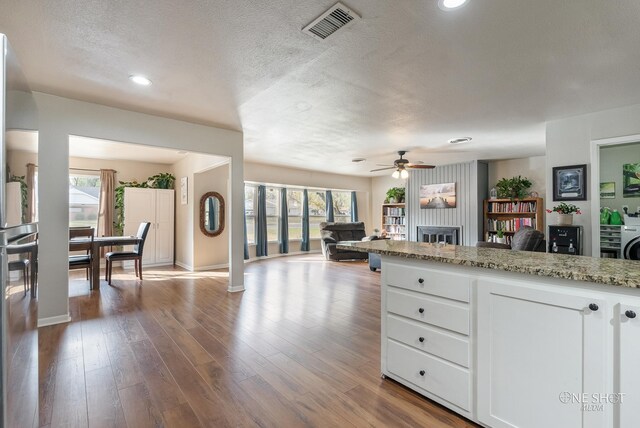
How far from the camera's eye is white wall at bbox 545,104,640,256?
3.56 meters

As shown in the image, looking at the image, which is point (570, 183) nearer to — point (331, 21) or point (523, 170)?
point (523, 170)

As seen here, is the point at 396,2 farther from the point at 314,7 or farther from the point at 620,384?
the point at 620,384

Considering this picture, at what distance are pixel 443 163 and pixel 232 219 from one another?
17.9 ft

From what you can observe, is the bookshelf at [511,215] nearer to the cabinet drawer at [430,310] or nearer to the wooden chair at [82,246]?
the cabinet drawer at [430,310]

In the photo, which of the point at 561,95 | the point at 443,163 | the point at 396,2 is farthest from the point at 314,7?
the point at 443,163

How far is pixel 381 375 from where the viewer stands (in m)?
2.19

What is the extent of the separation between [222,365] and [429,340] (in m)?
1.56

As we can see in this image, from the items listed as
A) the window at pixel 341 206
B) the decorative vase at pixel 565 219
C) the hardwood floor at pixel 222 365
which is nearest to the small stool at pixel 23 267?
the hardwood floor at pixel 222 365

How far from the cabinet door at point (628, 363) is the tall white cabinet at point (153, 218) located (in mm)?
7340

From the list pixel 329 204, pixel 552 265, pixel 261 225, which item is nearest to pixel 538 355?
pixel 552 265

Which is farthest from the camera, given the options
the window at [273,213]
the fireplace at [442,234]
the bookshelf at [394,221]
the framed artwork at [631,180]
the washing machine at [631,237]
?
the bookshelf at [394,221]

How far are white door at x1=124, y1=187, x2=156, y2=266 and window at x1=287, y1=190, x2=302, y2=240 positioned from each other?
11.4 feet

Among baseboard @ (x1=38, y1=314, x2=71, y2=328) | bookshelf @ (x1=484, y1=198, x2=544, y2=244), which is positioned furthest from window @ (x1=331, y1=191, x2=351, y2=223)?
baseboard @ (x1=38, y1=314, x2=71, y2=328)

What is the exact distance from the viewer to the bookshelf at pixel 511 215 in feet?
21.3
